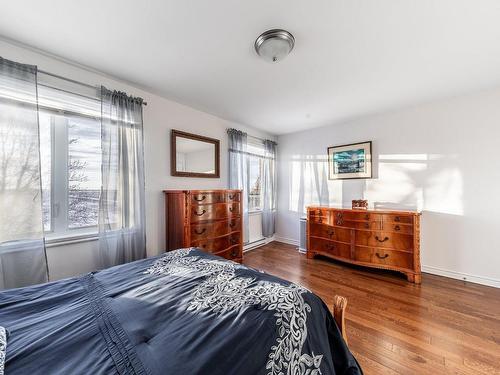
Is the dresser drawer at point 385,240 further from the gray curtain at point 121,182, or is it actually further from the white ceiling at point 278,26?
the gray curtain at point 121,182

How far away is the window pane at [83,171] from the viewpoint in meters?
2.10

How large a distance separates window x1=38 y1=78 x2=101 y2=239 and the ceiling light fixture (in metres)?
1.73

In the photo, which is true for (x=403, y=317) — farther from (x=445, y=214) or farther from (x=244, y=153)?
(x=244, y=153)

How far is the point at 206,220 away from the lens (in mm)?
2756

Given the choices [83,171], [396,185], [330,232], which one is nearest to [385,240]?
[330,232]

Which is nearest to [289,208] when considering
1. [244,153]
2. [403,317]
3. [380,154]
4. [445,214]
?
[244,153]

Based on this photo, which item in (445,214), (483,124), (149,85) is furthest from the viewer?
(445,214)

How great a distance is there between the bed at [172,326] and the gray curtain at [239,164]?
Answer: 2433 millimetres

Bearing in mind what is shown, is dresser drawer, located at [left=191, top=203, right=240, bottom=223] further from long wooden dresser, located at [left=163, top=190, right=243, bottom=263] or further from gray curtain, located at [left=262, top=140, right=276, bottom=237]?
gray curtain, located at [left=262, top=140, right=276, bottom=237]

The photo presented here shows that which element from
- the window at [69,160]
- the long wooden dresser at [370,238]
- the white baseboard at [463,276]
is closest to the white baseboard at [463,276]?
the white baseboard at [463,276]

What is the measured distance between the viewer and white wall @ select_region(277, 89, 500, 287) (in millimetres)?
2664

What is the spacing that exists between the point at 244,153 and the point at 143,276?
287 centimetres

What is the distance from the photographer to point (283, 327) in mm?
927

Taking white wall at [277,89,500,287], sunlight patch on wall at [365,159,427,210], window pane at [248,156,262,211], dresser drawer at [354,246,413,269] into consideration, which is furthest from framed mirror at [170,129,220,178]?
sunlight patch on wall at [365,159,427,210]
